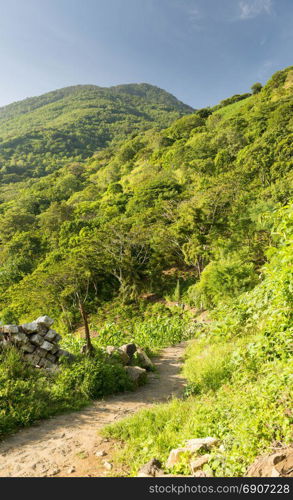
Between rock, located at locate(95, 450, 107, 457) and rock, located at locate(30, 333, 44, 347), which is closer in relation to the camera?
rock, located at locate(95, 450, 107, 457)

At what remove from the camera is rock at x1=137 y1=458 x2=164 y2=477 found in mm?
2881

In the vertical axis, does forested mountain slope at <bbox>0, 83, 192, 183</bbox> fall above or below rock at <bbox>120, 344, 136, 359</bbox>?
above

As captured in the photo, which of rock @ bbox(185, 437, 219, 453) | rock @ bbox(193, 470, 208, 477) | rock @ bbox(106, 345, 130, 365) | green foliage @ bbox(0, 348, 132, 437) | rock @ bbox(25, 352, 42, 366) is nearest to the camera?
rock @ bbox(193, 470, 208, 477)

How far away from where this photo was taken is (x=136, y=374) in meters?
6.96

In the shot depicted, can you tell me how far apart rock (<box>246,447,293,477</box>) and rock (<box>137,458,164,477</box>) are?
42.4 inches

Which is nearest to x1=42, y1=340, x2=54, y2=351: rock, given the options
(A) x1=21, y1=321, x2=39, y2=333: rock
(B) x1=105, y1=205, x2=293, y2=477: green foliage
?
(A) x1=21, y1=321, x2=39, y2=333: rock

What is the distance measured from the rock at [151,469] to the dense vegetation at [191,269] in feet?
1.38

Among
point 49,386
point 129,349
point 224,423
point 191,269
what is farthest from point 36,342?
point 191,269

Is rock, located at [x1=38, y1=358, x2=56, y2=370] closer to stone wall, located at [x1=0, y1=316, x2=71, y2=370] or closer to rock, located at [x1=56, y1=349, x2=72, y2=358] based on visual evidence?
stone wall, located at [x1=0, y1=316, x2=71, y2=370]

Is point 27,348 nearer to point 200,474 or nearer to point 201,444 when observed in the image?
point 201,444

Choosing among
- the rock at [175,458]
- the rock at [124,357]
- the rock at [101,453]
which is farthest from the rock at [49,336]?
the rock at [175,458]

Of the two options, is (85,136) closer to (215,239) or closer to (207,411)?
(215,239)

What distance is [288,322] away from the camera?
342 centimetres

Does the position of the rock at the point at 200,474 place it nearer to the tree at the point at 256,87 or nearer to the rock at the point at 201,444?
the rock at the point at 201,444
